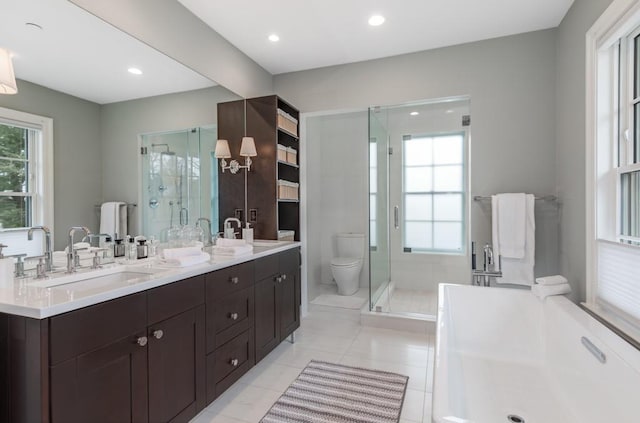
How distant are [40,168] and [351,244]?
3453 mm

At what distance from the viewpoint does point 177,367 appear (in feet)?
5.31

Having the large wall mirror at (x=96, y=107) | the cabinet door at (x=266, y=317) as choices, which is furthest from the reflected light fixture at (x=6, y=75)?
the cabinet door at (x=266, y=317)

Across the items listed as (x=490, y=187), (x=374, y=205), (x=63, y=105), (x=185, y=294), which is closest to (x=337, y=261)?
(x=374, y=205)

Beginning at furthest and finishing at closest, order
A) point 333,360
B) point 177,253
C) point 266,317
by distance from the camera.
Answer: point 333,360, point 266,317, point 177,253

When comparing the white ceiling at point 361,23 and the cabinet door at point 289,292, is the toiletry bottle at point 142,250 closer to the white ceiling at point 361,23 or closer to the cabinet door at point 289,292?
the cabinet door at point 289,292

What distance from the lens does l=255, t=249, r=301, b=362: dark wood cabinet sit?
7.79 ft

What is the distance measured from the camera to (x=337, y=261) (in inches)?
168

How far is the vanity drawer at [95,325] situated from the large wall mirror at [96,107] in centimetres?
58

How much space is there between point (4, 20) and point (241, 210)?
1964 mm

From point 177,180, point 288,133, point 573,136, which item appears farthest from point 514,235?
point 177,180

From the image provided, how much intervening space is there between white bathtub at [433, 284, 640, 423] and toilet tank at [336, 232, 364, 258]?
76.5 inches

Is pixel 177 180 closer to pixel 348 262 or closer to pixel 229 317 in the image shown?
pixel 229 317

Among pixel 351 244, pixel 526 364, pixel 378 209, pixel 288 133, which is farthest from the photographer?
pixel 351 244

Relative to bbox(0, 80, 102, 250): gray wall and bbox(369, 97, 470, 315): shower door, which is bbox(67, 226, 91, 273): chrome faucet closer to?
bbox(0, 80, 102, 250): gray wall
